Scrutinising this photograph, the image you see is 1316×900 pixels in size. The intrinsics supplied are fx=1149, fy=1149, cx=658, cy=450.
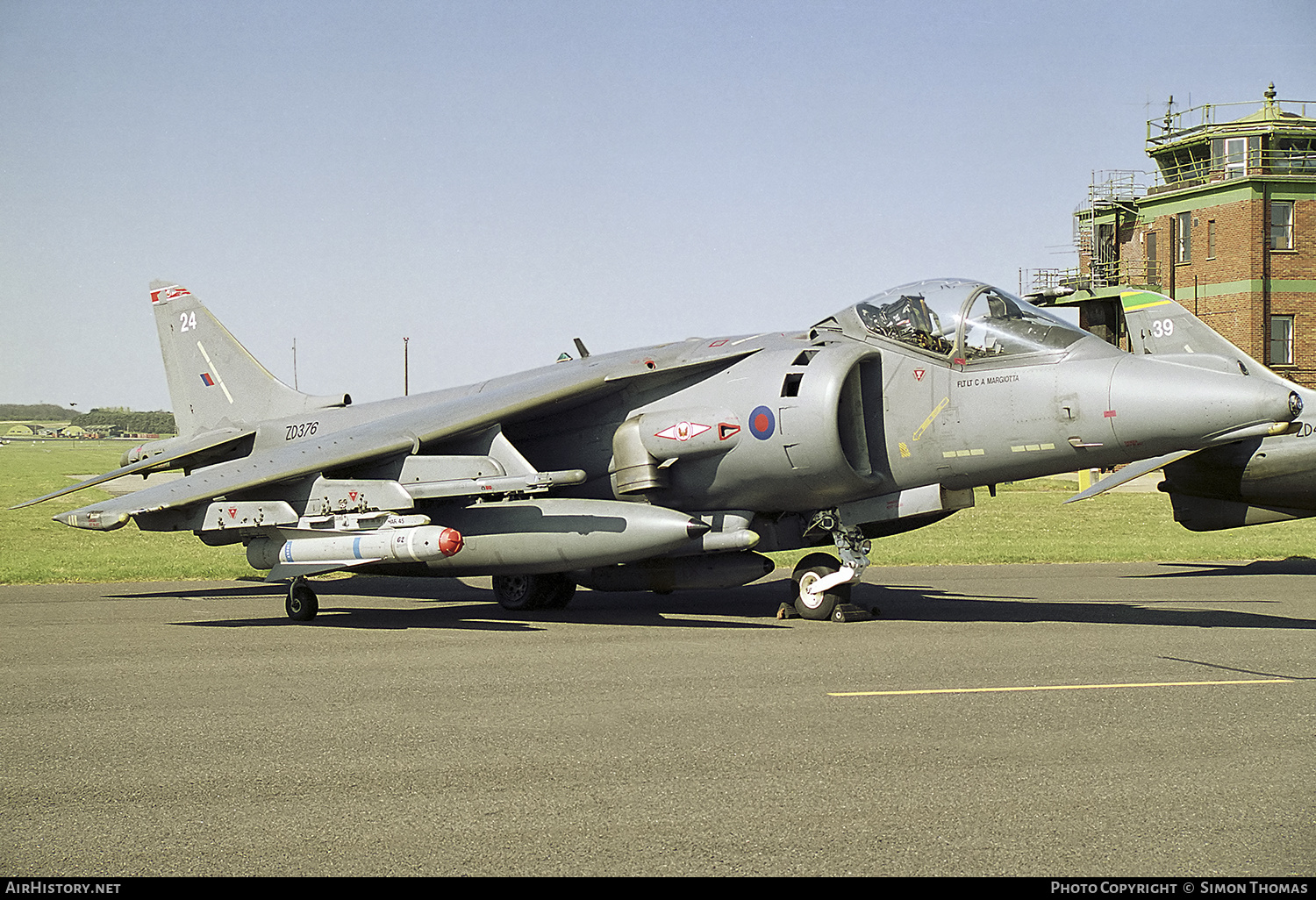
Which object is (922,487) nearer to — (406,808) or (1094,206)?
(406,808)

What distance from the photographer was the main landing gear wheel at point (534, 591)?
45.2 feet

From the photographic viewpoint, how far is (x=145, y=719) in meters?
7.32

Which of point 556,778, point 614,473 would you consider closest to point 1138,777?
point 556,778

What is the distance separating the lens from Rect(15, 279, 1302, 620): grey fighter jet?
10.9m

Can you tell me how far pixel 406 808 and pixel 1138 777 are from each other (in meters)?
3.57

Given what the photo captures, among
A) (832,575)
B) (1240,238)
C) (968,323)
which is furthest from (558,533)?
(1240,238)

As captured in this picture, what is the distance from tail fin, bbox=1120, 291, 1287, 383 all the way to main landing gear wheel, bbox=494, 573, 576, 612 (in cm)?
949

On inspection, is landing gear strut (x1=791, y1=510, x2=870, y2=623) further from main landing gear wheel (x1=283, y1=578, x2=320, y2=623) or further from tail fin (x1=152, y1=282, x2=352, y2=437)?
tail fin (x1=152, y1=282, x2=352, y2=437)

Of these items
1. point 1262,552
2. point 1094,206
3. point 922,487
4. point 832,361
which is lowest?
point 1262,552

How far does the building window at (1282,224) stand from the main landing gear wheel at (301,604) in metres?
39.2

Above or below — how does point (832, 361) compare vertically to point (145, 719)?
above

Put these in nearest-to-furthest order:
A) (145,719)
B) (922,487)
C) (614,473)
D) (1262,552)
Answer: (145,719)
(922,487)
(614,473)
(1262,552)

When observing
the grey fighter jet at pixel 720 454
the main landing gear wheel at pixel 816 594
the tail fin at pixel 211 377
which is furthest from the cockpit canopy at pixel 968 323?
the tail fin at pixel 211 377

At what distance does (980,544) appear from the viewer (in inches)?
869
